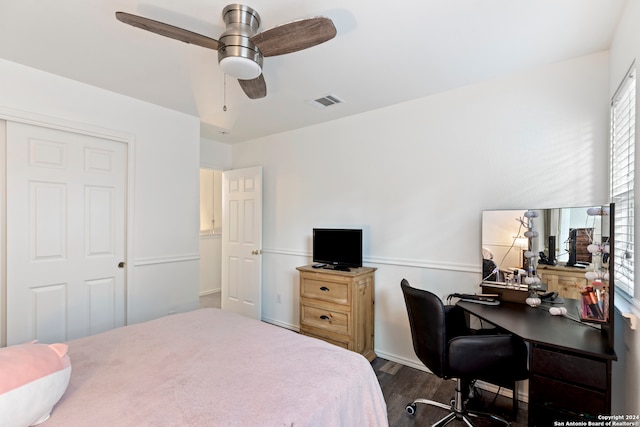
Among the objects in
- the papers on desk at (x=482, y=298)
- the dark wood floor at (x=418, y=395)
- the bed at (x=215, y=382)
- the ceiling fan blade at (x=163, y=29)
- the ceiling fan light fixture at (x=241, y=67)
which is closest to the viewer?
the bed at (x=215, y=382)

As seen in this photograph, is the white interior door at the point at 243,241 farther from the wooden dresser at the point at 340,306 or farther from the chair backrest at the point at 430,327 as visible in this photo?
the chair backrest at the point at 430,327

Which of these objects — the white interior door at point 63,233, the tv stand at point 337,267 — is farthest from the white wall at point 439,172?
the white interior door at point 63,233

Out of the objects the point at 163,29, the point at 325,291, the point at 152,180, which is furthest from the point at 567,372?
the point at 152,180

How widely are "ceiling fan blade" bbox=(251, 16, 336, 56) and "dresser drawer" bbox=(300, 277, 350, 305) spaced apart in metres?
2.00

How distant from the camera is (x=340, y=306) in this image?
285 cm

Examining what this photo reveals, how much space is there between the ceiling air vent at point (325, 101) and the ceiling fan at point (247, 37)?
1.14m

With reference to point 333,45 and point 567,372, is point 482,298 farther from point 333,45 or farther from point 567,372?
point 333,45

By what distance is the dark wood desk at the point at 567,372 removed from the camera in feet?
4.56

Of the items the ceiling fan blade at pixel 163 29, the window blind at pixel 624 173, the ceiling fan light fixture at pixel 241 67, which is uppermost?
the ceiling fan blade at pixel 163 29

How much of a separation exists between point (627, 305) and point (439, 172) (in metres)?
1.51

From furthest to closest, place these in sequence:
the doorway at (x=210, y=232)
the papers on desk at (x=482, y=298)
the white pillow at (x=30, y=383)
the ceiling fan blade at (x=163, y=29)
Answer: the doorway at (x=210, y=232), the papers on desk at (x=482, y=298), the ceiling fan blade at (x=163, y=29), the white pillow at (x=30, y=383)

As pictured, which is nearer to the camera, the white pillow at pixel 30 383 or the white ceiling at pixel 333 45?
the white pillow at pixel 30 383

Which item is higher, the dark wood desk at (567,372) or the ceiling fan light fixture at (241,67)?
the ceiling fan light fixture at (241,67)

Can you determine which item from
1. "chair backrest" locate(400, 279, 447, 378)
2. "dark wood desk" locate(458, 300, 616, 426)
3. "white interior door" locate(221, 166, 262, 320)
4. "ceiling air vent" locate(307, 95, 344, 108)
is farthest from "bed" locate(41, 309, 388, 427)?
"white interior door" locate(221, 166, 262, 320)
